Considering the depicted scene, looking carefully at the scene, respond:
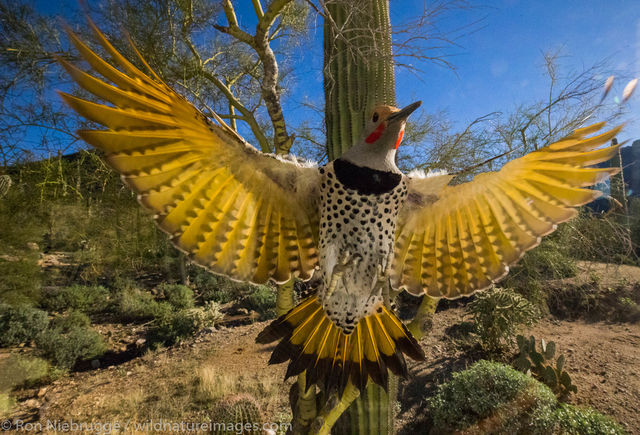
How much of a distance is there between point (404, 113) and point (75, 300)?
1136cm

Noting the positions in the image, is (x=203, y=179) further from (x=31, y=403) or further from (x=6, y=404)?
(x=31, y=403)

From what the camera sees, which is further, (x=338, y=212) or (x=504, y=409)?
(x=504, y=409)

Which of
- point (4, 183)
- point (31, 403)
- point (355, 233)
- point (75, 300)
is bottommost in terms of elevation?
point (31, 403)

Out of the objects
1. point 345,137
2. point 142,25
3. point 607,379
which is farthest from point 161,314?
point 607,379

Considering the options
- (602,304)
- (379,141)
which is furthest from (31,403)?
(602,304)

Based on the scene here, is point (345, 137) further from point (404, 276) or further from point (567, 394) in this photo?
point (567, 394)

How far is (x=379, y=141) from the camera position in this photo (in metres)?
0.90

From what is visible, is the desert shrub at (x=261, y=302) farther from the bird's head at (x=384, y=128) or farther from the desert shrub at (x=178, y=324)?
the bird's head at (x=384, y=128)

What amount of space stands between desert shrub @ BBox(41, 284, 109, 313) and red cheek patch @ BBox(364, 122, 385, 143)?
11.0 m

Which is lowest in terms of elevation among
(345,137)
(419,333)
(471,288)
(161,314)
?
(161,314)

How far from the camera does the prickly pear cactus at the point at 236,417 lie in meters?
3.11

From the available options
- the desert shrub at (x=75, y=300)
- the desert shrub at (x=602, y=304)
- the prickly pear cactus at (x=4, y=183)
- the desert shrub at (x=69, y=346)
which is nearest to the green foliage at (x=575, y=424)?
the desert shrub at (x=602, y=304)

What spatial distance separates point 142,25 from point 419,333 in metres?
3.38

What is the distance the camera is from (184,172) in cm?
95
